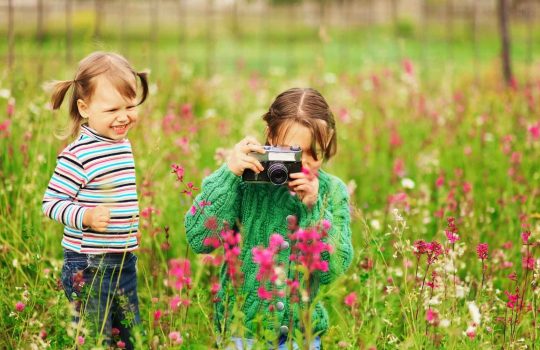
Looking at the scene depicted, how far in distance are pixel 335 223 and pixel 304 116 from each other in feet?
1.26

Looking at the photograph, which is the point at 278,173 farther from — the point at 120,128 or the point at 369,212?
the point at 369,212

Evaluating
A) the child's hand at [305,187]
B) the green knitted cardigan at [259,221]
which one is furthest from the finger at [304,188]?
the green knitted cardigan at [259,221]

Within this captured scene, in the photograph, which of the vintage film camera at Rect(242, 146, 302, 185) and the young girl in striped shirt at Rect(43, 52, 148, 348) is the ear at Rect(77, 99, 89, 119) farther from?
the vintage film camera at Rect(242, 146, 302, 185)

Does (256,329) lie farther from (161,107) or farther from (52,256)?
(161,107)

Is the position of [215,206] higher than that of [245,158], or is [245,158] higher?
[245,158]

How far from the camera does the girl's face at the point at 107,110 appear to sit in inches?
104

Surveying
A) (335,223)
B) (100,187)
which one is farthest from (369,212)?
(100,187)

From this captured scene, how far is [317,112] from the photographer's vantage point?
8.60ft

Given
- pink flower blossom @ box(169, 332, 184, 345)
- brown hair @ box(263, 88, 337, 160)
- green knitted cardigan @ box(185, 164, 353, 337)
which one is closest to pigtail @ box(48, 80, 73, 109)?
green knitted cardigan @ box(185, 164, 353, 337)

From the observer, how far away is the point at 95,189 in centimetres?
262

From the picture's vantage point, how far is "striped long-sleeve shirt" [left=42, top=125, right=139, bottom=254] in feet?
8.45

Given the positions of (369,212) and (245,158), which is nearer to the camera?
(245,158)

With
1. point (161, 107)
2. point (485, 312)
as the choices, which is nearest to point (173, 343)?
point (485, 312)

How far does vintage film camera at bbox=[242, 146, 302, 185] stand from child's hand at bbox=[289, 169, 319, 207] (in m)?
0.02
